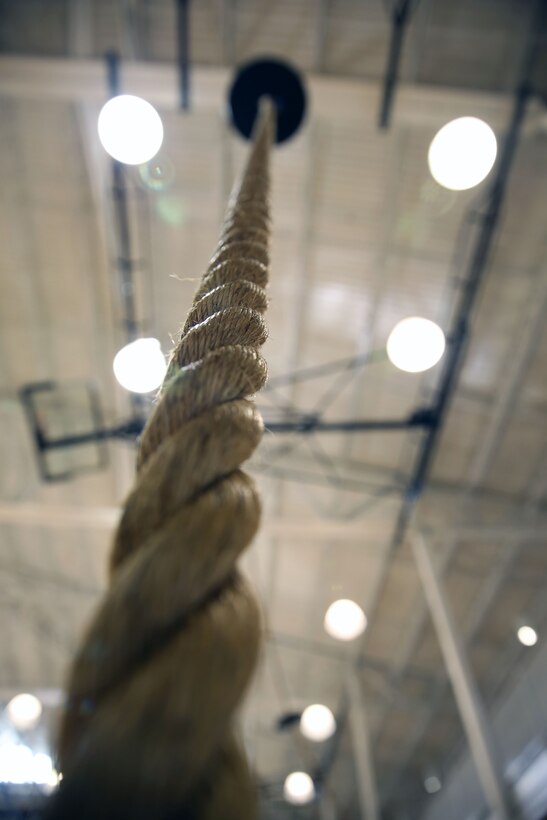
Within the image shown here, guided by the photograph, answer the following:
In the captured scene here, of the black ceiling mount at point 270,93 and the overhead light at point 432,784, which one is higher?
the overhead light at point 432,784

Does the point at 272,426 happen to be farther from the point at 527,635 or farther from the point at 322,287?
the point at 527,635

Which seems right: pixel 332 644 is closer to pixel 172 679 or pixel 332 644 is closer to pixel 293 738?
pixel 293 738

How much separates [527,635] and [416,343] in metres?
7.14

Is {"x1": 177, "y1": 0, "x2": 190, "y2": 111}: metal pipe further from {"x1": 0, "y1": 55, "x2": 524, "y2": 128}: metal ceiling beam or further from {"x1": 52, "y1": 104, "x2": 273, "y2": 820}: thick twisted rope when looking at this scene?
{"x1": 52, "y1": 104, "x2": 273, "y2": 820}: thick twisted rope

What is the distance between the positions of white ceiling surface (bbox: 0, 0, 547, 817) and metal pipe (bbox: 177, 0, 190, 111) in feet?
0.84

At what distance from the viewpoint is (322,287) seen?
20.4 ft

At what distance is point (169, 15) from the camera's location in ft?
16.3

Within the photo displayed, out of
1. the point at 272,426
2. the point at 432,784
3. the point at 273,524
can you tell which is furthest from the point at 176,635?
the point at 432,784

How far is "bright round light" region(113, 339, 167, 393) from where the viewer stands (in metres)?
4.03

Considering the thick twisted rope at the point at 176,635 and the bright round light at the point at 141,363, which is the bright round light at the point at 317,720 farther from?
the thick twisted rope at the point at 176,635

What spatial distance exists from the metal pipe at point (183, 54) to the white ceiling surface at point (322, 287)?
0.26 metres

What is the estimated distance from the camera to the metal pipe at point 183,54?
13.7 feet

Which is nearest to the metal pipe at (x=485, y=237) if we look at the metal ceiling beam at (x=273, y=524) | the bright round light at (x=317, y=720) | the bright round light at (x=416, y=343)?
the metal ceiling beam at (x=273, y=524)

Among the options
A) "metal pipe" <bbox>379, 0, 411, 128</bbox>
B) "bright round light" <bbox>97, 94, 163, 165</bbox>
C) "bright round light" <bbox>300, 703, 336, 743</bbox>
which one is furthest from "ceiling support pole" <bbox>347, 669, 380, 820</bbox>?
"bright round light" <bbox>97, 94, 163, 165</bbox>
